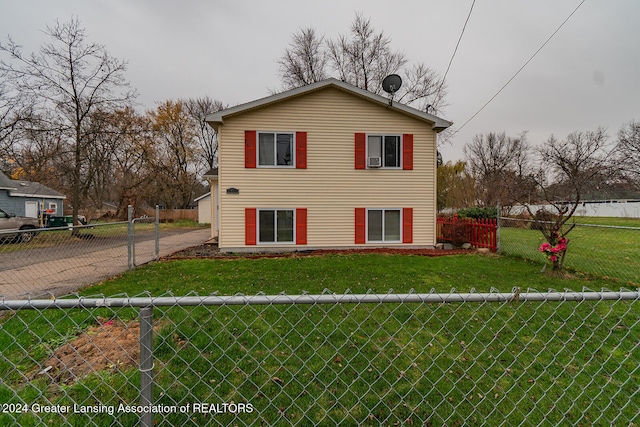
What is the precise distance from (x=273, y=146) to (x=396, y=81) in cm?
511

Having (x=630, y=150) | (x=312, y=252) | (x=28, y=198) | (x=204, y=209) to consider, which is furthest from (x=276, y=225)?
(x=630, y=150)

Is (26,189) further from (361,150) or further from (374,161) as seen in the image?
(374,161)

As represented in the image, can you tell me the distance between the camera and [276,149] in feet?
33.9

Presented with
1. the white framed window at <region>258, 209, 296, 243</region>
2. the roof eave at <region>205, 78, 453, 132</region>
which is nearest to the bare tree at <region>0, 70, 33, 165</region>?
the roof eave at <region>205, 78, 453, 132</region>

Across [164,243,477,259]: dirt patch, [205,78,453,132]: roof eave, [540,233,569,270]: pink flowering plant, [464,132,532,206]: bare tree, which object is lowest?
[164,243,477,259]: dirt patch

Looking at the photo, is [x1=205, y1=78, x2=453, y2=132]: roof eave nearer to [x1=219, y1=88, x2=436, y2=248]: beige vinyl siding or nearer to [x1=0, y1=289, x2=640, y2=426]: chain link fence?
[x1=219, y1=88, x2=436, y2=248]: beige vinyl siding

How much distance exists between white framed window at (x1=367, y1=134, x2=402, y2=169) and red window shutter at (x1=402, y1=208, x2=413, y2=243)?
5.50ft

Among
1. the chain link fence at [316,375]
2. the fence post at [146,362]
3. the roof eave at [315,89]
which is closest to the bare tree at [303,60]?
the roof eave at [315,89]

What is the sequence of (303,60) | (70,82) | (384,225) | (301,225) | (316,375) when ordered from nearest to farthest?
(316,375) → (301,225) → (384,225) → (70,82) → (303,60)

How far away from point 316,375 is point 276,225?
8.18 meters

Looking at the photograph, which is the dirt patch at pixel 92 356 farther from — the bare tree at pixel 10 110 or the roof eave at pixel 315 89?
the bare tree at pixel 10 110

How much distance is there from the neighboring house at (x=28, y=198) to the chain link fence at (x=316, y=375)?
65.3ft

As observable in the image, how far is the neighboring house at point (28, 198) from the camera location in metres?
17.0

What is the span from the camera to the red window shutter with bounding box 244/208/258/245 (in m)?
10.2
